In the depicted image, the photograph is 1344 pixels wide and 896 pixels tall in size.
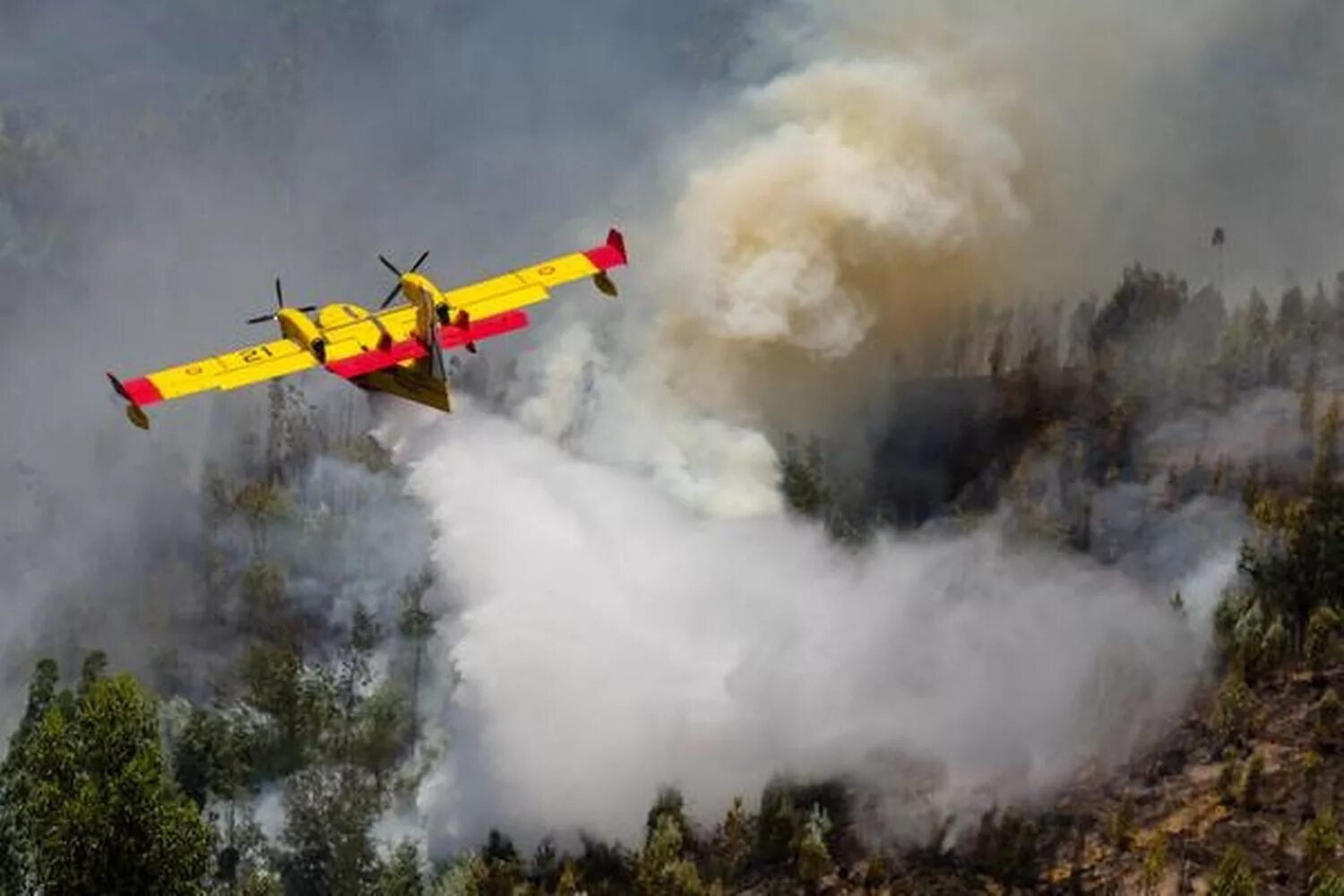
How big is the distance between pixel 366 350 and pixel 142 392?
47.4 feet

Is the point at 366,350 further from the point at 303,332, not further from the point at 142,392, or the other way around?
the point at 142,392

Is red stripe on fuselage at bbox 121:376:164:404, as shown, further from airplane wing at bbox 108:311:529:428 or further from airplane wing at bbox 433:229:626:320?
airplane wing at bbox 433:229:626:320

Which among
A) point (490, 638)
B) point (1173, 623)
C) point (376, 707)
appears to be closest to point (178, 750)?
point (376, 707)

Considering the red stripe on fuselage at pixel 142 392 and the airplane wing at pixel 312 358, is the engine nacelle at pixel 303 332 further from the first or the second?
the red stripe on fuselage at pixel 142 392

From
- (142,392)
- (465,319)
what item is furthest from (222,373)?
(465,319)

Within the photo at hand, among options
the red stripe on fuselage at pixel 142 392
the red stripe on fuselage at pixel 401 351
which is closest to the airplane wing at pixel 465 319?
the red stripe on fuselage at pixel 401 351

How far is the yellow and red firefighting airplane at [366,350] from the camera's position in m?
107

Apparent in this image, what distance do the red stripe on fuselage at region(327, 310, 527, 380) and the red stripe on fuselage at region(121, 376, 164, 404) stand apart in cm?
1103

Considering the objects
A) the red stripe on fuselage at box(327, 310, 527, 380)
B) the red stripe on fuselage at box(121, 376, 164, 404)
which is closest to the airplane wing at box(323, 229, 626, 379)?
the red stripe on fuselage at box(327, 310, 527, 380)

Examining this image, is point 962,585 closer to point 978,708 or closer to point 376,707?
point 978,708

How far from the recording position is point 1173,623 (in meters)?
148

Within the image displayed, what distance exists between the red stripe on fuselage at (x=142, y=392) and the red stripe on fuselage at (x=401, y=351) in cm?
1103

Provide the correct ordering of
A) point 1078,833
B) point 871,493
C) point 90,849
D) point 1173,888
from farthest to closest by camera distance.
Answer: point 871,493 < point 1078,833 < point 1173,888 < point 90,849

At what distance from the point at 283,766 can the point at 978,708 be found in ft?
216
